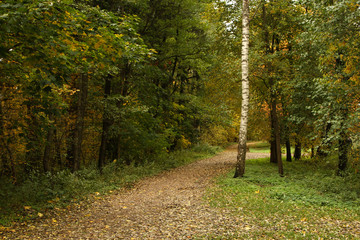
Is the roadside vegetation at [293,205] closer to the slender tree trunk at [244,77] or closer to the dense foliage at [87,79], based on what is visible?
the slender tree trunk at [244,77]

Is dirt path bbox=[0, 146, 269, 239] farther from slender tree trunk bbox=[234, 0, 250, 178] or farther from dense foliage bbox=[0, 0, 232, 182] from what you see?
slender tree trunk bbox=[234, 0, 250, 178]

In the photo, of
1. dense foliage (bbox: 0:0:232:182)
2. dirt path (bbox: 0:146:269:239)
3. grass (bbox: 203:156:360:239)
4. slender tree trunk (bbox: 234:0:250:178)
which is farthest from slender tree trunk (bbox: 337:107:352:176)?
dense foliage (bbox: 0:0:232:182)

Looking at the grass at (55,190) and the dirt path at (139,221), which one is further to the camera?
the grass at (55,190)

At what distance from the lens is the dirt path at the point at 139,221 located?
569cm

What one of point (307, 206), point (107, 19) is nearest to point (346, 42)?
point (307, 206)

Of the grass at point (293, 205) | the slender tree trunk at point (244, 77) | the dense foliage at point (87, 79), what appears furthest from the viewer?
the slender tree trunk at point (244, 77)

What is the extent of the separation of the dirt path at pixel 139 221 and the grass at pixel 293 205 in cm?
53

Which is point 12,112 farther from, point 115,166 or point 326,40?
point 326,40

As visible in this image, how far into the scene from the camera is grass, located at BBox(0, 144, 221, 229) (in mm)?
6980

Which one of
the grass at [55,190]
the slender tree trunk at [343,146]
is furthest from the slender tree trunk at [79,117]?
the slender tree trunk at [343,146]

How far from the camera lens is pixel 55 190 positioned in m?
8.59

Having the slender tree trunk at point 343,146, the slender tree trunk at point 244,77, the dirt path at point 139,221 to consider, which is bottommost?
the dirt path at point 139,221

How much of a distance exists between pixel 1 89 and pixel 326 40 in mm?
11547

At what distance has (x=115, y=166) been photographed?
43.5 feet
